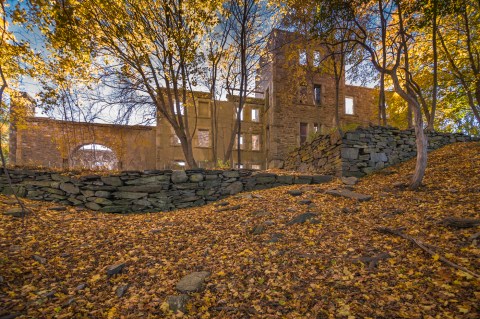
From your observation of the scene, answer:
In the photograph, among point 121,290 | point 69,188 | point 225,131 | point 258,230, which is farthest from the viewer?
point 225,131

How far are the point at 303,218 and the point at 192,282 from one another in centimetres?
232

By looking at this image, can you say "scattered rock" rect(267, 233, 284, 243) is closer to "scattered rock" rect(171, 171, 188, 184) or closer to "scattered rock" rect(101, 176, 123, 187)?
"scattered rock" rect(171, 171, 188, 184)

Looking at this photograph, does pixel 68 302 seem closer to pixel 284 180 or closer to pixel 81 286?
pixel 81 286

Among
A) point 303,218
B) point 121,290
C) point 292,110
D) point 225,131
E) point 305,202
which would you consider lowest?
point 121,290

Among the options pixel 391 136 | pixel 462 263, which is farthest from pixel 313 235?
pixel 391 136

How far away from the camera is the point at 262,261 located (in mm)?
2953

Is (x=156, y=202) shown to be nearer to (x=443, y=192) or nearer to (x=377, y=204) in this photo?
(x=377, y=204)

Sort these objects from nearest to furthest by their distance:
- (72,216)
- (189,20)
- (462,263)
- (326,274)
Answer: (462,263) → (326,274) → (72,216) → (189,20)

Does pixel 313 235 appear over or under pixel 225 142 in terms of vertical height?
under

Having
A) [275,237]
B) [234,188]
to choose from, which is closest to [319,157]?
[234,188]

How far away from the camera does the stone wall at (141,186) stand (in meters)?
5.88

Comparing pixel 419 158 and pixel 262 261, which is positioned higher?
pixel 419 158

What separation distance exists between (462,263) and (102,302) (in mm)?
3756

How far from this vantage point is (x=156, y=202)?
6238 millimetres
